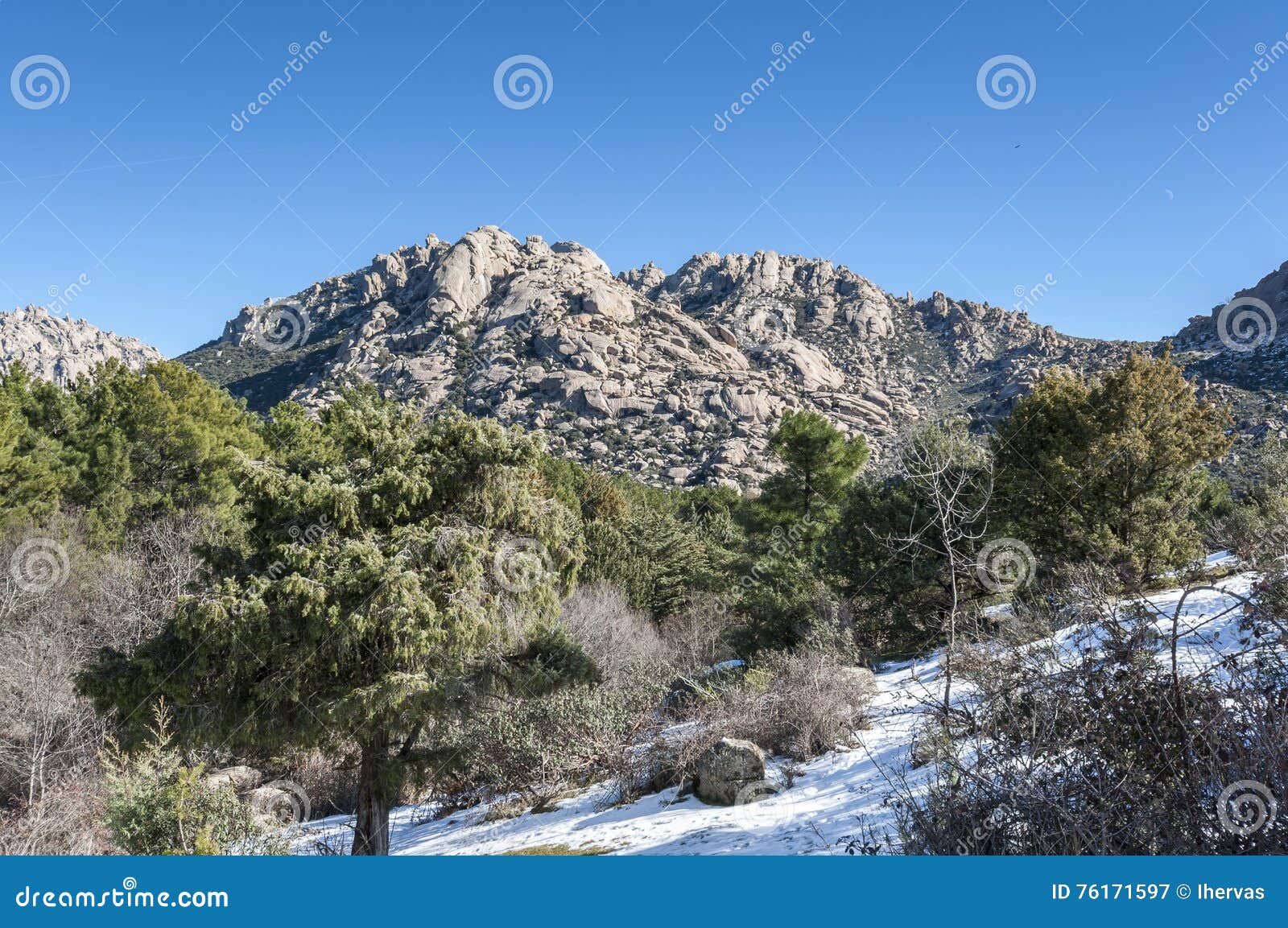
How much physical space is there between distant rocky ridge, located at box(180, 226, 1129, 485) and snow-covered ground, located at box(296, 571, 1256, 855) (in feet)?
159

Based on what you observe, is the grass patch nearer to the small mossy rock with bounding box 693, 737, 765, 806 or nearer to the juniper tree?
the small mossy rock with bounding box 693, 737, 765, 806

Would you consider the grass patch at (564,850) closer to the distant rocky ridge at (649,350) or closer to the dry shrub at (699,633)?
the dry shrub at (699,633)

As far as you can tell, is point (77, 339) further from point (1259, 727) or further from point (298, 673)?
point (1259, 727)

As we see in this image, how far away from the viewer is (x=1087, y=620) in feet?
14.0

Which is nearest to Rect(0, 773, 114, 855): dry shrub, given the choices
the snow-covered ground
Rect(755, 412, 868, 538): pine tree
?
the snow-covered ground

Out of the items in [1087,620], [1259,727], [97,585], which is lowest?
[1259,727]

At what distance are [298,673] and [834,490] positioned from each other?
729 inches

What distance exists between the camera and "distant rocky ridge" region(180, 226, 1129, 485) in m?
68.9

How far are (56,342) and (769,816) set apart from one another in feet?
533

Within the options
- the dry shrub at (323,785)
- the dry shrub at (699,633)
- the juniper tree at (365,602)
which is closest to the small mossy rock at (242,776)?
the dry shrub at (323,785)

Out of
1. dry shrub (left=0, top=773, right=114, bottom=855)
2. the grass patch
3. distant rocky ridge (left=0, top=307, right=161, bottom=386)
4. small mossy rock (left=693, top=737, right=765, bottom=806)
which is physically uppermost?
distant rocky ridge (left=0, top=307, right=161, bottom=386)

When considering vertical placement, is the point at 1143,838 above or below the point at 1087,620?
below

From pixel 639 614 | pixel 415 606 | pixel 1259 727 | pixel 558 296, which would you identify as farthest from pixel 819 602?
pixel 558 296

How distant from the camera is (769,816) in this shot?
7160 millimetres
